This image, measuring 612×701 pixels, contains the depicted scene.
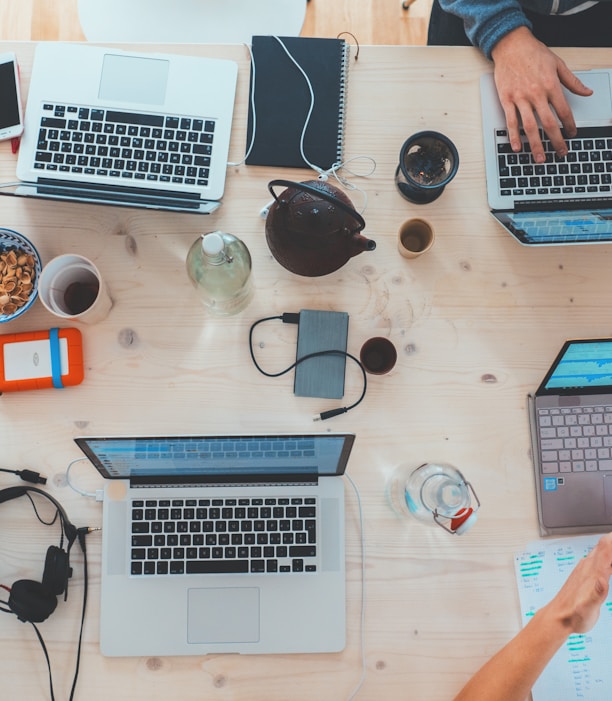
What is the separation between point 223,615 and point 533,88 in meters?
1.05

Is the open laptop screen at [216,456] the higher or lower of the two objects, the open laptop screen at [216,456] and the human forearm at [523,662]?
the higher

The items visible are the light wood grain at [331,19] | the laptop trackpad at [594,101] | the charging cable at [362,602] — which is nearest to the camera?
the charging cable at [362,602]

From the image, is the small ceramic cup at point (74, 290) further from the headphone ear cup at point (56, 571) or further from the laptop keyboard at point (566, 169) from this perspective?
the laptop keyboard at point (566, 169)

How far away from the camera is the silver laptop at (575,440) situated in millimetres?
943

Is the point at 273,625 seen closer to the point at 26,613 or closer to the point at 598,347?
the point at 26,613

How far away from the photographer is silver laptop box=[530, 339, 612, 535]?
3.10 ft

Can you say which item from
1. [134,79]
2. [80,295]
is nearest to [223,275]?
[80,295]

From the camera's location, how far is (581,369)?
96 centimetres

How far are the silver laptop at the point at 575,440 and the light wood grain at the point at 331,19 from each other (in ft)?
4.34

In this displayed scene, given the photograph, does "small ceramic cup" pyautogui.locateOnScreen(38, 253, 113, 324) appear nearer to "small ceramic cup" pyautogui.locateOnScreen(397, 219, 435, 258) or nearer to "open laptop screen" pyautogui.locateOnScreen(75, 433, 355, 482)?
"open laptop screen" pyautogui.locateOnScreen(75, 433, 355, 482)

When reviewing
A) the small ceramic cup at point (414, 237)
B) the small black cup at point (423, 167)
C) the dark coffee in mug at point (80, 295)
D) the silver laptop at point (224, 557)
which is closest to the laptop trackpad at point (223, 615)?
the silver laptop at point (224, 557)

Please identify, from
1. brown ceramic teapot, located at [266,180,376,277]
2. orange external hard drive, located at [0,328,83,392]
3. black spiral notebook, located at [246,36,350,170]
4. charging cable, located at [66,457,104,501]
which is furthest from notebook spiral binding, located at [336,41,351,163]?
charging cable, located at [66,457,104,501]

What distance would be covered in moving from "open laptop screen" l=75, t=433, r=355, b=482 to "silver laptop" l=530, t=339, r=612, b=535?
1.18 ft

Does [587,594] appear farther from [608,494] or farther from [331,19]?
[331,19]
